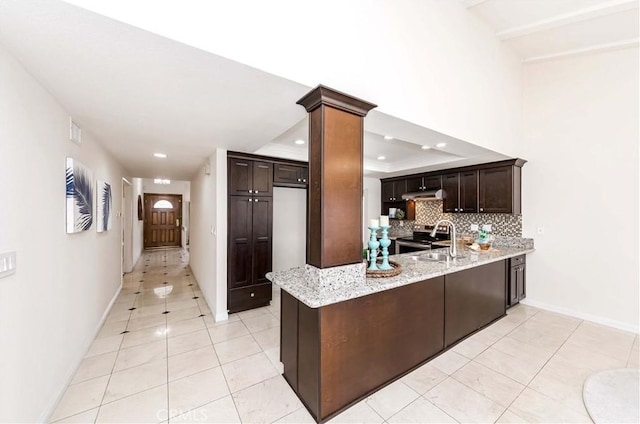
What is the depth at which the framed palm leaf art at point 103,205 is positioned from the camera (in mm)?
2991

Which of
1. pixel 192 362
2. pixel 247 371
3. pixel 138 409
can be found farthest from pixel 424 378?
pixel 138 409

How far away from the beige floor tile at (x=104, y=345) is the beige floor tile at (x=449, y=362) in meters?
3.30

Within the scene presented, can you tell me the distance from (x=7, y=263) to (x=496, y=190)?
536 centimetres

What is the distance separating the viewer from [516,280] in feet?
12.3

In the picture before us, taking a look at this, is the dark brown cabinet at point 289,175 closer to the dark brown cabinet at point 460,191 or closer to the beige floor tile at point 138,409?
the dark brown cabinet at point 460,191

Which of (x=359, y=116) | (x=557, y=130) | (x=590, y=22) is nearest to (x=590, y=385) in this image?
(x=359, y=116)

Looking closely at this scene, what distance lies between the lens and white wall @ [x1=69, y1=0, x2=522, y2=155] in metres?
1.35

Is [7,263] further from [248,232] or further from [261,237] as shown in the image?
[261,237]

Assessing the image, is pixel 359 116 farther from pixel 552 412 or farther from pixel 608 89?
pixel 608 89

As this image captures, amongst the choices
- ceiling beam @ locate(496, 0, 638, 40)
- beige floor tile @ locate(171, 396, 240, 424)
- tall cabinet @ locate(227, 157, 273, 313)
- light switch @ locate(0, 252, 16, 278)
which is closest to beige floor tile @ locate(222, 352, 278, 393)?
beige floor tile @ locate(171, 396, 240, 424)

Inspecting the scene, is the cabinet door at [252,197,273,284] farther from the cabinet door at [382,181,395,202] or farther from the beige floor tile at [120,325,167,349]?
the cabinet door at [382,181,395,202]

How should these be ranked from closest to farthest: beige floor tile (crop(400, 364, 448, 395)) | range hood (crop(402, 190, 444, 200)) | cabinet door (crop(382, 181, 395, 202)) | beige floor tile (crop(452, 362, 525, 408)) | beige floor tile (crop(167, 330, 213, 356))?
1. beige floor tile (crop(452, 362, 525, 408))
2. beige floor tile (crop(400, 364, 448, 395))
3. beige floor tile (crop(167, 330, 213, 356))
4. range hood (crop(402, 190, 444, 200))
5. cabinet door (crop(382, 181, 395, 202))

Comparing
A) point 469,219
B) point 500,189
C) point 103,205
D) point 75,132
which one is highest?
point 75,132

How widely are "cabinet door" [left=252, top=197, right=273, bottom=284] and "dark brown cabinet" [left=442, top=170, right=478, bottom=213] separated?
3328 millimetres
